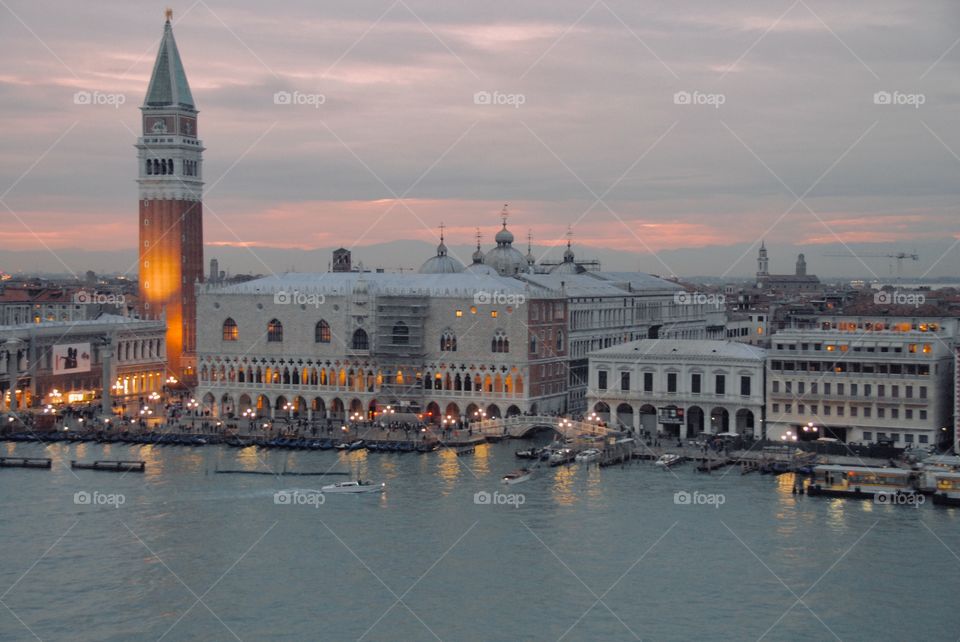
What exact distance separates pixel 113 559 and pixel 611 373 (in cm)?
1878

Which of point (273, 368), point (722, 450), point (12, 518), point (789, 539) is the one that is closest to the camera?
point (789, 539)

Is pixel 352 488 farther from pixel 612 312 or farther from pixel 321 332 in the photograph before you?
pixel 612 312

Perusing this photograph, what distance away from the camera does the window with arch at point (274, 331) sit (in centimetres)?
4494

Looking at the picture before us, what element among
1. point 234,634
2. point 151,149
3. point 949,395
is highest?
point 151,149

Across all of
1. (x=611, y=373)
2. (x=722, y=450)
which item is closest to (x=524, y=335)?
(x=611, y=373)

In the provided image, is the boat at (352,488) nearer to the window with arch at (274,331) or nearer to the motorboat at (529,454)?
the motorboat at (529,454)

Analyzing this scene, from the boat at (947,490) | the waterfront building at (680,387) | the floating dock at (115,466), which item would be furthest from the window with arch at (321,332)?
the boat at (947,490)

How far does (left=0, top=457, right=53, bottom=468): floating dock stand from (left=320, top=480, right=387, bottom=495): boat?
25.6 ft

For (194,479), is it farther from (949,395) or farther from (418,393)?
(949,395)

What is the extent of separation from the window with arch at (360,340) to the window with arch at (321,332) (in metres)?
0.87

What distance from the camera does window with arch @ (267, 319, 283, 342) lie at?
147ft

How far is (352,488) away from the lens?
31000mm

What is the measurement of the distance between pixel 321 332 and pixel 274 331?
1.62m

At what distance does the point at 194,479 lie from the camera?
33.0 meters
